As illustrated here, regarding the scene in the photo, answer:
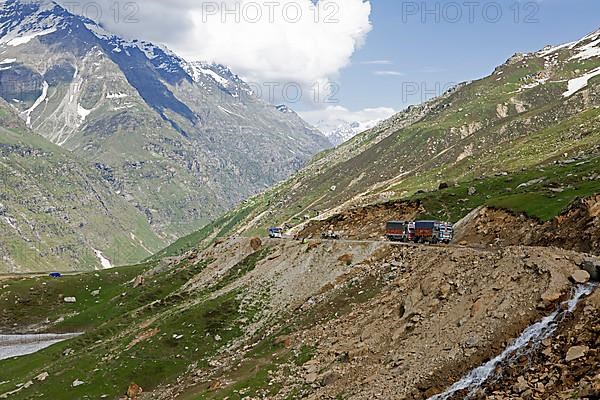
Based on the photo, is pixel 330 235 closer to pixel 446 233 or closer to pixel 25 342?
pixel 446 233

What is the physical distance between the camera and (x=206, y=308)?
80.4m

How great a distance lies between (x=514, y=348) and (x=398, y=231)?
49.7 metres

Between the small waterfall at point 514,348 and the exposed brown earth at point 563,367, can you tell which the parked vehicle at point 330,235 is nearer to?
the small waterfall at point 514,348

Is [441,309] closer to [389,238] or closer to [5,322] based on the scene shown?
[389,238]

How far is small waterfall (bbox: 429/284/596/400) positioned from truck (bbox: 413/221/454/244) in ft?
126

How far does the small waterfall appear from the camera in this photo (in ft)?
119

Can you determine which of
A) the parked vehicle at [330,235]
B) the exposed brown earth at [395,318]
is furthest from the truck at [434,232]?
the parked vehicle at [330,235]

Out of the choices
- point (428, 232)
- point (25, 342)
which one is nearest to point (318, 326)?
point (428, 232)

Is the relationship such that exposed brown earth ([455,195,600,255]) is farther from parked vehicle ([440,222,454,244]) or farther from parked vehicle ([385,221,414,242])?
parked vehicle ([385,221,414,242])

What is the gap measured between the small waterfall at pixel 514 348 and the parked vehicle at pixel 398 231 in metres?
45.6

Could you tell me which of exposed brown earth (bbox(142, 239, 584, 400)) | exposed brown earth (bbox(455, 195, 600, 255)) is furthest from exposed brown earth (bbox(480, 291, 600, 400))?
exposed brown earth (bbox(455, 195, 600, 255))

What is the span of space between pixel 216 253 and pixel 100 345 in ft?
119

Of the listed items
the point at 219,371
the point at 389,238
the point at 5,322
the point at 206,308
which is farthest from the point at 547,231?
the point at 5,322

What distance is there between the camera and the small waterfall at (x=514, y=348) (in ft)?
119
